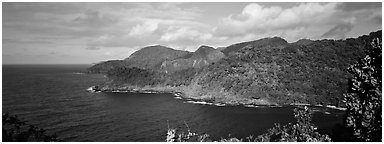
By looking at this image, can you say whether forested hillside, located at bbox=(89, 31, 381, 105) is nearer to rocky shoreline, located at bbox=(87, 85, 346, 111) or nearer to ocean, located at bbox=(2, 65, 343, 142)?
rocky shoreline, located at bbox=(87, 85, 346, 111)

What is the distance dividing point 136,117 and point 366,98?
52.2m

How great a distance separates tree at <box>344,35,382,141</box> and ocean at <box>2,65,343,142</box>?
2532 centimetres

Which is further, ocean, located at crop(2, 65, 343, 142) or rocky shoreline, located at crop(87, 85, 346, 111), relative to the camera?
rocky shoreline, located at crop(87, 85, 346, 111)

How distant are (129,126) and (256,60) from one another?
6376cm

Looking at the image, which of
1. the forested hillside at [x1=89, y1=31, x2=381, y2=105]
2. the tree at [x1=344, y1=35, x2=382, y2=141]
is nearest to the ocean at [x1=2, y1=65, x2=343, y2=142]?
the forested hillside at [x1=89, y1=31, x2=381, y2=105]

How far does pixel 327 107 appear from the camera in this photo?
3132 inches

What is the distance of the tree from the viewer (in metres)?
15.0

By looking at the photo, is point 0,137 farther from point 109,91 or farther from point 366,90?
point 109,91

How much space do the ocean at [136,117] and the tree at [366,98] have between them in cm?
2532

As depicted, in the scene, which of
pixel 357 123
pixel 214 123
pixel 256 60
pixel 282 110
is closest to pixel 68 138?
pixel 214 123

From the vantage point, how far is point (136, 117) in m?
63.7

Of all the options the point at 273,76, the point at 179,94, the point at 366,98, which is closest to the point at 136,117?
the point at 179,94

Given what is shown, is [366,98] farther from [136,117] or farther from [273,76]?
[273,76]

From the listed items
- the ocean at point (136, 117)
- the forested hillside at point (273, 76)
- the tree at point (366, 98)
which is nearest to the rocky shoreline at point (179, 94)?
the forested hillside at point (273, 76)
